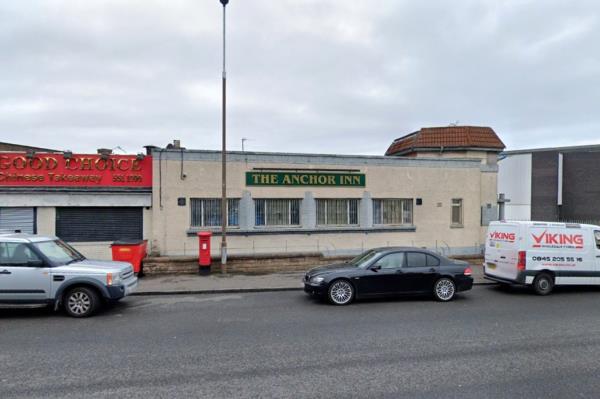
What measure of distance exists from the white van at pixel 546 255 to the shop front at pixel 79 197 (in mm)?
11756

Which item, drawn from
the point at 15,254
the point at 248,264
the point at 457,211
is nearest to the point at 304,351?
the point at 15,254

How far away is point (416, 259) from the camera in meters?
10.2

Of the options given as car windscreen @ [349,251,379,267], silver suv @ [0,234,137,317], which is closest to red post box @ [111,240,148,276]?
silver suv @ [0,234,137,317]

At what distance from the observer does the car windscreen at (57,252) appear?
8.52 m

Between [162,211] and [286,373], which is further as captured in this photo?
[162,211]

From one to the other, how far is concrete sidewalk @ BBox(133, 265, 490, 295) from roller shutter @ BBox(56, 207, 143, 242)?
264 cm

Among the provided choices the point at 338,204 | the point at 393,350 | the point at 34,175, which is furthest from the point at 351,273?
the point at 34,175

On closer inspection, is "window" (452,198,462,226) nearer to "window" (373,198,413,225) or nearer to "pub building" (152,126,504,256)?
"pub building" (152,126,504,256)

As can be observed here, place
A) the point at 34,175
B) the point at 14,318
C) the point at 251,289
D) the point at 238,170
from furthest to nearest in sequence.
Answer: the point at 238,170 → the point at 34,175 → the point at 251,289 → the point at 14,318

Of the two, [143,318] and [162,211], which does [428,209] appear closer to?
[162,211]

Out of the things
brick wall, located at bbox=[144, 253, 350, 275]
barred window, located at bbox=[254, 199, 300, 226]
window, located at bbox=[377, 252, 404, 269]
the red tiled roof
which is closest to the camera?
window, located at bbox=[377, 252, 404, 269]

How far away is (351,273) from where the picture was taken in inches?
378

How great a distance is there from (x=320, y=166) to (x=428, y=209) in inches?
198

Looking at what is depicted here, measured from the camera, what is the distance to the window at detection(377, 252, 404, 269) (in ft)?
32.6
